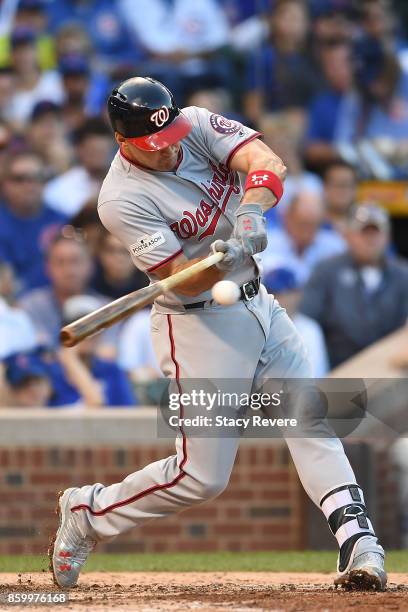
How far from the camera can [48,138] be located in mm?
10594

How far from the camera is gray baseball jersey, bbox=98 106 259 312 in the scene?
15.7ft

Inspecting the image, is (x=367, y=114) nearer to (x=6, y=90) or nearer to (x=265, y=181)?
(x=6, y=90)

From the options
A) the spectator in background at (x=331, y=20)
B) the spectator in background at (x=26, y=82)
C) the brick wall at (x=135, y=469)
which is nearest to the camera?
the brick wall at (x=135, y=469)

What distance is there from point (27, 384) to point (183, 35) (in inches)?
180

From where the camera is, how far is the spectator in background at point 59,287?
8.86 meters

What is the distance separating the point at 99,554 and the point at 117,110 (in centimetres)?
351

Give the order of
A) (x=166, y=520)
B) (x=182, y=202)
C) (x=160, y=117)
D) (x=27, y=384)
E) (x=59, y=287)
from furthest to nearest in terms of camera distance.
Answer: (x=59, y=287) < (x=27, y=384) < (x=166, y=520) < (x=182, y=202) < (x=160, y=117)

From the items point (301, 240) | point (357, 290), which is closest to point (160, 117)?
point (357, 290)

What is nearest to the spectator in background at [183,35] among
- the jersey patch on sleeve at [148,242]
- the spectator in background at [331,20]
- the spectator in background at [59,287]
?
the spectator in background at [331,20]

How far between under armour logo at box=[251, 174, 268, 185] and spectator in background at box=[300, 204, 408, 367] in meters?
4.05

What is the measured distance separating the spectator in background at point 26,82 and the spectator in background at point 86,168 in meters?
0.69

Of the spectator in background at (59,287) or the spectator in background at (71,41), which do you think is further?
the spectator in background at (71,41)

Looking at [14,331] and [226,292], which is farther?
[14,331]

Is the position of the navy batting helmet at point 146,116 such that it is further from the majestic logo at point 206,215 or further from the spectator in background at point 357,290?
the spectator in background at point 357,290
